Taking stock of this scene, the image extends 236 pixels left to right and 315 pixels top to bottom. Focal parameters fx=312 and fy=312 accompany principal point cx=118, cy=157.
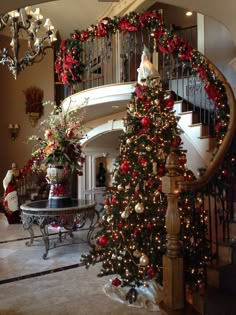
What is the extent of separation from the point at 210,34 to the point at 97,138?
127 inches

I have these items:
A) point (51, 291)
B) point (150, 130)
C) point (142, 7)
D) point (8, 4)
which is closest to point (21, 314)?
point (51, 291)

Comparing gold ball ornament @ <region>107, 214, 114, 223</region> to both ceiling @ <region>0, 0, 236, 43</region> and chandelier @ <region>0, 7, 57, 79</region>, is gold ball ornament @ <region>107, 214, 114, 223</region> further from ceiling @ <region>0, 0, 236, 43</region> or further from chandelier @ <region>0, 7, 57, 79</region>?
ceiling @ <region>0, 0, 236, 43</region>

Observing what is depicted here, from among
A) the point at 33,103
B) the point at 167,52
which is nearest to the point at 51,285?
the point at 167,52

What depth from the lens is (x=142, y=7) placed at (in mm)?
6762

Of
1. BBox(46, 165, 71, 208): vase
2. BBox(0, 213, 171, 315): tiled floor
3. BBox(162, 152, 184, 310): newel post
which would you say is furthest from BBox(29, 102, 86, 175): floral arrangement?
BBox(162, 152, 184, 310): newel post

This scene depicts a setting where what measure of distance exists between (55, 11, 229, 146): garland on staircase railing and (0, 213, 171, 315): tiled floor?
2.19m

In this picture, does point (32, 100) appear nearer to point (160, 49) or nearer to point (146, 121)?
point (160, 49)

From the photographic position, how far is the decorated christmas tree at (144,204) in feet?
10.3

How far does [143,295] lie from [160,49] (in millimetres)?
3215

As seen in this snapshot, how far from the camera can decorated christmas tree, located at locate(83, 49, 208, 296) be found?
314 centimetres

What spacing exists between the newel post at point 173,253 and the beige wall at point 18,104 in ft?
23.5

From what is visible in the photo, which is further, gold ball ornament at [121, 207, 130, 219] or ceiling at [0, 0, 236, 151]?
ceiling at [0, 0, 236, 151]

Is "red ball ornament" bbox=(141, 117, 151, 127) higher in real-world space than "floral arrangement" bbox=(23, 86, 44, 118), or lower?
lower

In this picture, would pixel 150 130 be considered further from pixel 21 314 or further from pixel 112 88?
pixel 21 314
